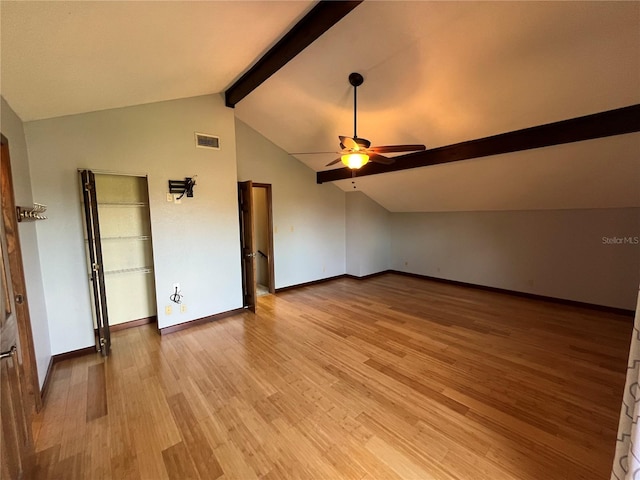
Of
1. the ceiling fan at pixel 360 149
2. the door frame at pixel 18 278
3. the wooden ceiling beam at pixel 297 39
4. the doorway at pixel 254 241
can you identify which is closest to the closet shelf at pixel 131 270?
the doorway at pixel 254 241

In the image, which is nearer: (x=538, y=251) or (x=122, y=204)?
(x=122, y=204)

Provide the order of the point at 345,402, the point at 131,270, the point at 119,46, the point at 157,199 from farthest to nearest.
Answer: the point at 131,270
the point at 157,199
the point at 345,402
the point at 119,46

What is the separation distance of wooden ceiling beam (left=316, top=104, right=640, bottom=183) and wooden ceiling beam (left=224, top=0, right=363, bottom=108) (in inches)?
92.7

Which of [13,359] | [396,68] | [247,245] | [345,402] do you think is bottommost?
[345,402]

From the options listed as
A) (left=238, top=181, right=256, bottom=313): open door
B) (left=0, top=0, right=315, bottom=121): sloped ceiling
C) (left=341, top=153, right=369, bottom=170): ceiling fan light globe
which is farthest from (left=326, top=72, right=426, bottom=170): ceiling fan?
(left=238, top=181, right=256, bottom=313): open door

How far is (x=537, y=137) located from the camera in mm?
3021

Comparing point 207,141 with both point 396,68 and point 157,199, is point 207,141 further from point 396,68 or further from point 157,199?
point 396,68

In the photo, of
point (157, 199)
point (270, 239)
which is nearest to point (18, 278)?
point (157, 199)

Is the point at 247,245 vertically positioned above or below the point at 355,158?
below

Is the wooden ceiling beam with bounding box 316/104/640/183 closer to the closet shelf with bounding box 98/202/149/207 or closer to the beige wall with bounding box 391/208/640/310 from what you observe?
the beige wall with bounding box 391/208/640/310

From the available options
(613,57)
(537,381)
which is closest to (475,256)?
(537,381)

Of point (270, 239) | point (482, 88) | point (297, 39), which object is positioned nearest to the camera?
point (297, 39)

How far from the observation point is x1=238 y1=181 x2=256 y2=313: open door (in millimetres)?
4121

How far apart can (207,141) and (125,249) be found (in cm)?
187
